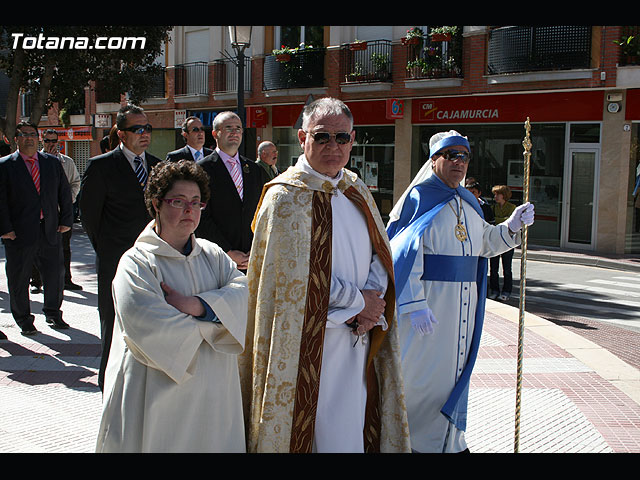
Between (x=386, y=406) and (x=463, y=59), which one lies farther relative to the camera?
(x=463, y=59)

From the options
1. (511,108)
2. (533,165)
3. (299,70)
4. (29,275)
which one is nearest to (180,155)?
(29,275)

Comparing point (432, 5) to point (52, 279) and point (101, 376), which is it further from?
point (52, 279)

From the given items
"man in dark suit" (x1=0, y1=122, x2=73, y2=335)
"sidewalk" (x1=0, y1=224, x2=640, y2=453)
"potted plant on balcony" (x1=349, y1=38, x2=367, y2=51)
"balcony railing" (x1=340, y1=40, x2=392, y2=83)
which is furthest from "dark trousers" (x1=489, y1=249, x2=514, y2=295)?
"potted plant on balcony" (x1=349, y1=38, x2=367, y2=51)

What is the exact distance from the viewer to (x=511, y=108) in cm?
1969

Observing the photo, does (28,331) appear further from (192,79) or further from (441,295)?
(192,79)

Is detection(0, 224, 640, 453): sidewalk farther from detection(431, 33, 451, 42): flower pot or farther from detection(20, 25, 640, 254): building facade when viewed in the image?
detection(431, 33, 451, 42): flower pot

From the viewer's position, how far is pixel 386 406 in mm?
3650

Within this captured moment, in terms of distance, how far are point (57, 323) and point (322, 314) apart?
17.0 ft

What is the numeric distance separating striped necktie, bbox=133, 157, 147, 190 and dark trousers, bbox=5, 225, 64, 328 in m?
Answer: 2.93

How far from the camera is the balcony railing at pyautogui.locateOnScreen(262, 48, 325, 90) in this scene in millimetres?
23859

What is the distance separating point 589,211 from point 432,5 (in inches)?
625

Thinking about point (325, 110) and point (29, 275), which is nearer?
point (325, 110)

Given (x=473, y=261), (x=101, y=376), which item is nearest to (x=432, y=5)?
(x=473, y=261)

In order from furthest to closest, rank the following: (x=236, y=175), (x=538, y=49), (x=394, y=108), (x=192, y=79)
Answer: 1. (x=192, y=79)
2. (x=394, y=108)
3. (x=538, y=49)
4. (x=236, y=175)
